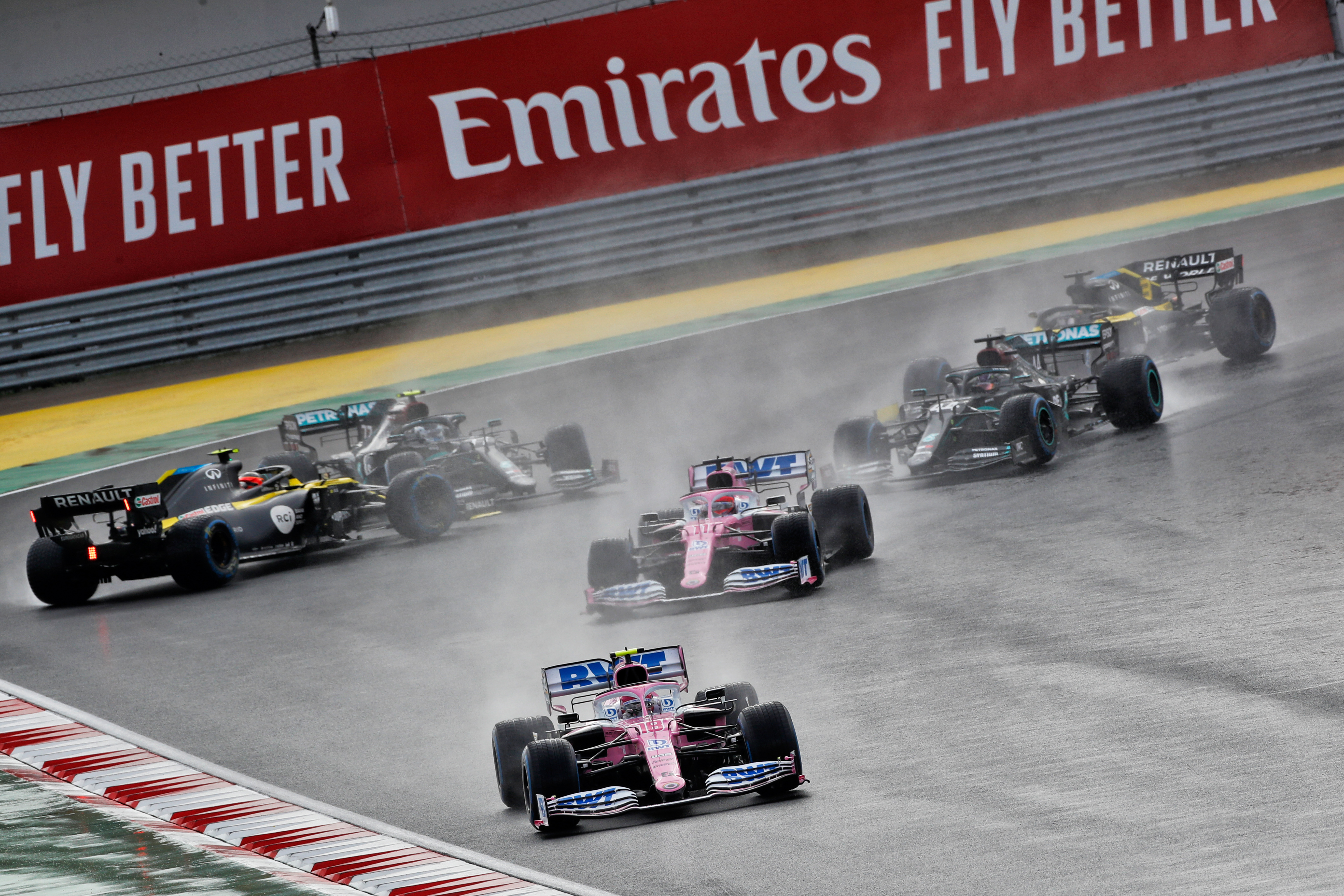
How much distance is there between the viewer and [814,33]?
2375cm

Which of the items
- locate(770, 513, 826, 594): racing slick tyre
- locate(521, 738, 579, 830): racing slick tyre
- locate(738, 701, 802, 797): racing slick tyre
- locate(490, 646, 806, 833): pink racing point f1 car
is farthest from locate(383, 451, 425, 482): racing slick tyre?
locate(738, 701, 802, 797): racing slick tyre

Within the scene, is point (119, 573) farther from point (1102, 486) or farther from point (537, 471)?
point (1102, 486)

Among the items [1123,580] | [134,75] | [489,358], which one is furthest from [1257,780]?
[134,75]

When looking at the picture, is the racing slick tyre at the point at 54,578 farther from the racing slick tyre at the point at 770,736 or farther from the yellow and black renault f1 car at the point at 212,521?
the racing slick tyre at the point at 770,736

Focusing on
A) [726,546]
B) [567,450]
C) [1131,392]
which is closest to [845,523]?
[726,546]

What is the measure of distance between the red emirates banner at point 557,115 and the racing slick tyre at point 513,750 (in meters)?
15.7

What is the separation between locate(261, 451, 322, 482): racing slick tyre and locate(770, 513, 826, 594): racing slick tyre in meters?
5.98

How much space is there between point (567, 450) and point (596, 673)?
8.09m

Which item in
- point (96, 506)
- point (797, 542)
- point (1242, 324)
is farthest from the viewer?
point (1242, 324)

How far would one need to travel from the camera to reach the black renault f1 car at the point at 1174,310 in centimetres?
1747

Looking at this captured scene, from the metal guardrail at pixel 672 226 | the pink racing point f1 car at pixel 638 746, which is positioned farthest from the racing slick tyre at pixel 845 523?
the metal guardrail at pixel 672 226

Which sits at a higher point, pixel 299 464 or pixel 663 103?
pixel 663 103

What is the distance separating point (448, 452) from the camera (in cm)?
1672

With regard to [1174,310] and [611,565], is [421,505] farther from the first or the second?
[1174,310]
